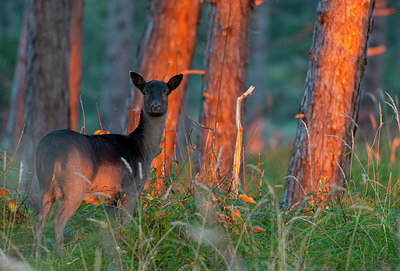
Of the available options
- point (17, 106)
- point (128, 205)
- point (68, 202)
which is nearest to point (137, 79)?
point (128, 205)

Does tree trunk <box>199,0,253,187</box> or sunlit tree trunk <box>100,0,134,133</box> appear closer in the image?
tree trunk <box>199,0,253,187</box>

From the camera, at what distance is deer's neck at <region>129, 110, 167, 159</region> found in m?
5.79

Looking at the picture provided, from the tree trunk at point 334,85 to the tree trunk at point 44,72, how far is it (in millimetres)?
5856

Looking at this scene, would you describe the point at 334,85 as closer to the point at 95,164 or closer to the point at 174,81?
the point at 174,81

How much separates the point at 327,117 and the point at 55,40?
6.53 metres

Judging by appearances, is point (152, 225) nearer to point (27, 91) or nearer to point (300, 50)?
point (27, 91)

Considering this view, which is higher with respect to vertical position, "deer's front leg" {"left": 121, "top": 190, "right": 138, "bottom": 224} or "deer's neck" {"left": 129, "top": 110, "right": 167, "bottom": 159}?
"deer's neck" {"left": 129, "top": 110, "right": 167, "bottom": 159}

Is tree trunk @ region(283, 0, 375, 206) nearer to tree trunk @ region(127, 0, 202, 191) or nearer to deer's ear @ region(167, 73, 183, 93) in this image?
deer's ear @ region(167, 73, 183, 93)

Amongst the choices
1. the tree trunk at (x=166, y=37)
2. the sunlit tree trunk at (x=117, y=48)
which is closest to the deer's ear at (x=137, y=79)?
the tree trunk at (x=166, y=37)

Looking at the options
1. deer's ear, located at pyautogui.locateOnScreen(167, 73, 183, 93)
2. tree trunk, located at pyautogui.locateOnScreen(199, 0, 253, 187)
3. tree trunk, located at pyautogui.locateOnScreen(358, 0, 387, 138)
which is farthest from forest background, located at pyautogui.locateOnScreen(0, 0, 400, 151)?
deer's ear, located at pyautogui.locateOnScreen(167, 73, 183, 93)

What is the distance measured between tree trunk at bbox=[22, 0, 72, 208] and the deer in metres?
5.19

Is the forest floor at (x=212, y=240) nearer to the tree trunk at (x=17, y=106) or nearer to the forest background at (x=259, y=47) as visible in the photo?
the tree trunk at (x=17, y=106)

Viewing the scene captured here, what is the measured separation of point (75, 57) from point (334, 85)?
9284 millimetres

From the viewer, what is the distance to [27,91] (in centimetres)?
1073
